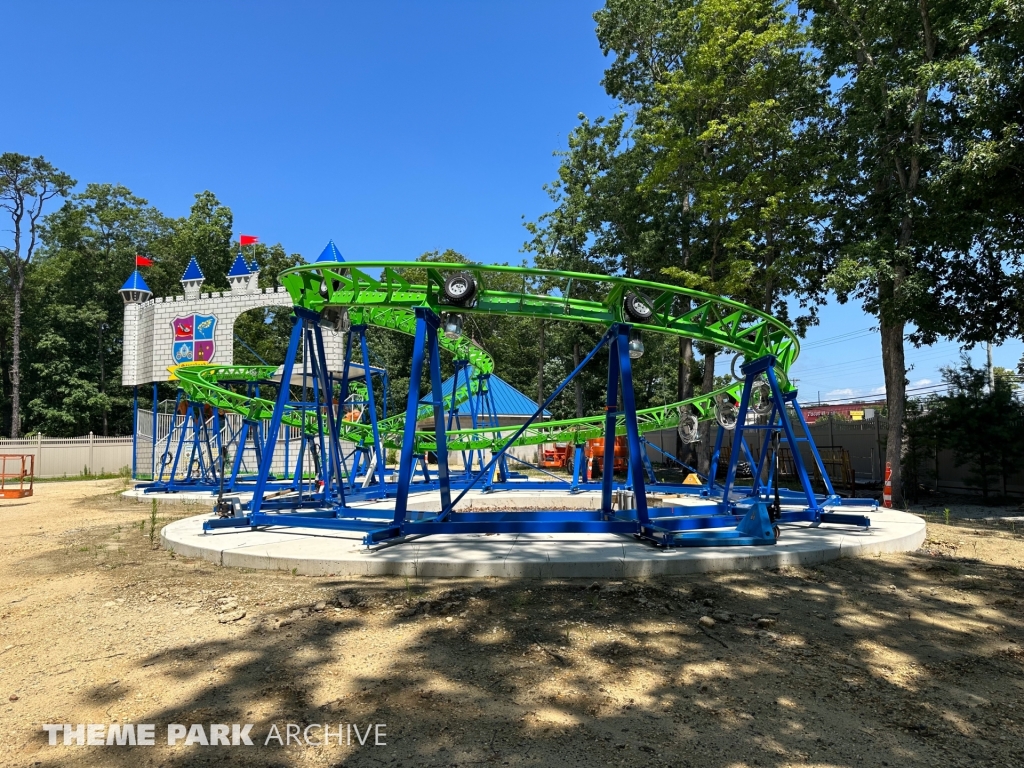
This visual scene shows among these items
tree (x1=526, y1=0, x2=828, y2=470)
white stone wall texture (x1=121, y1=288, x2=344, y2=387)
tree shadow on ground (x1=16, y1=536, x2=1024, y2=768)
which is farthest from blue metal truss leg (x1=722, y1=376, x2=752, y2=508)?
white stone wall texture (x1=121, y1=288, x2=344, y2=387)

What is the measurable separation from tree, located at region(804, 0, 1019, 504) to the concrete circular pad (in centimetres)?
862

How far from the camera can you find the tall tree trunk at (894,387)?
1605 cm

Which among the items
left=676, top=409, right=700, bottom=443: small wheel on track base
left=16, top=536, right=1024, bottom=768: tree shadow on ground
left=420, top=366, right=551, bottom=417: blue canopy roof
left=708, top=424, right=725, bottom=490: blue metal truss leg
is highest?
left=420, top=366, right=551, bottom=417: blue canopy roof

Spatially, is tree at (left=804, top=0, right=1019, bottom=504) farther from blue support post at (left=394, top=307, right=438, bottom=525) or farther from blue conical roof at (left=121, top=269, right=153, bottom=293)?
blue conical roof at (left=121, top=269, right=153, bottom=293)

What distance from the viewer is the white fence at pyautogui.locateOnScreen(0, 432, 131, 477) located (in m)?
29.0

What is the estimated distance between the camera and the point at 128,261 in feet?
140

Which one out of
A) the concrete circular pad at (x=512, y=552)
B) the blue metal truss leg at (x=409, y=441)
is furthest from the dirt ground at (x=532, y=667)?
the blue metal truss leg at (x=409, y=441)

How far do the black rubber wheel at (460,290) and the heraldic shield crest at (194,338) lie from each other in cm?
1870

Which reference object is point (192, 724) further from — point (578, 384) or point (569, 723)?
point (578, 384)

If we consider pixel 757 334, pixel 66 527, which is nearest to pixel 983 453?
pixel 757 334

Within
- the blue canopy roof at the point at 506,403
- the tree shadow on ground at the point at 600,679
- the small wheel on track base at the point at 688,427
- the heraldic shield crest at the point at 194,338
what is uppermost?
the heraldic shield crest at the point at 194,338

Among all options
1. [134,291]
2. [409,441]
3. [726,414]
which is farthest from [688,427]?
[134,291]

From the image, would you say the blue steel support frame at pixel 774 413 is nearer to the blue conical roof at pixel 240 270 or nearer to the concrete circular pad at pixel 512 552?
the concrete circular pad at pixel 512 552

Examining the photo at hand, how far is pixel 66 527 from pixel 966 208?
846 inches
